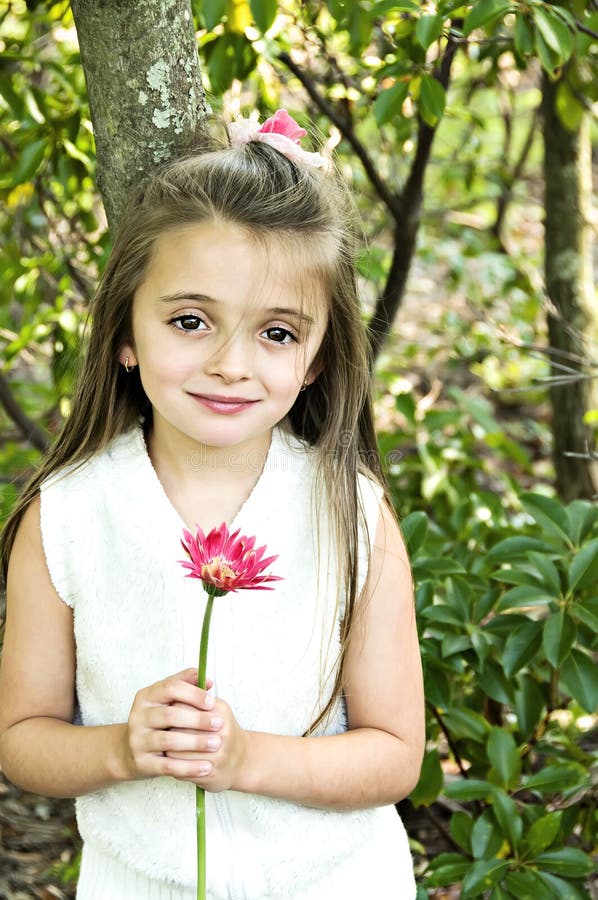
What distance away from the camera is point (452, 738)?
2.01m

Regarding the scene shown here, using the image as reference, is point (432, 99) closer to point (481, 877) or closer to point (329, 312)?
point (329, 312)

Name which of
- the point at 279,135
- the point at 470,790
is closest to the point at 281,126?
the point at 279,135

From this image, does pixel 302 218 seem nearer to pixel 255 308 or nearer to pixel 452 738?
pixel 255 308

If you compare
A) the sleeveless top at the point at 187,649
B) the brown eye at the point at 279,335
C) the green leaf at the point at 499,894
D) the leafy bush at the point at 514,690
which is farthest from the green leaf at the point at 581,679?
Result: the brown eye at the point at 279,335

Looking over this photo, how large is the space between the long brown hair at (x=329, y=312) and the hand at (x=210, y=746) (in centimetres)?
26

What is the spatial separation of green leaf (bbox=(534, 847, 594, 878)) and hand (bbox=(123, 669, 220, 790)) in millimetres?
815

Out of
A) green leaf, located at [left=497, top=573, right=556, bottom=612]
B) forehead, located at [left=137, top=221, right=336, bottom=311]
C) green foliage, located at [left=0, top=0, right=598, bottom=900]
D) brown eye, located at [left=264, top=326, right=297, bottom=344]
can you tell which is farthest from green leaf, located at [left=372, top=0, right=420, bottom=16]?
green leaf, located at [left=497, top=573, right=556, bottom=612]

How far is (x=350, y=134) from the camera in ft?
7.67

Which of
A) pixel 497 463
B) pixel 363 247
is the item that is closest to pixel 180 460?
pixel 363 247

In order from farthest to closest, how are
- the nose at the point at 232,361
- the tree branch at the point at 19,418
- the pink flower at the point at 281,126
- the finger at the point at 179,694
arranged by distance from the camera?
the tree branch at the point at 19,418 < the pink flower at the point at 281,126 < the nose at the point at 232,361 < the finger at the point at 179,694

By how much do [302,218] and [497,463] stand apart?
2.95m

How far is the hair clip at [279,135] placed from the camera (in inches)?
55.1

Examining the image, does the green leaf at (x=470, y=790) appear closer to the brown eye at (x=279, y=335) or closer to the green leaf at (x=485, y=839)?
the green leaf at (x=485, y=839)

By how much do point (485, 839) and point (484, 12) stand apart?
1.31 m
